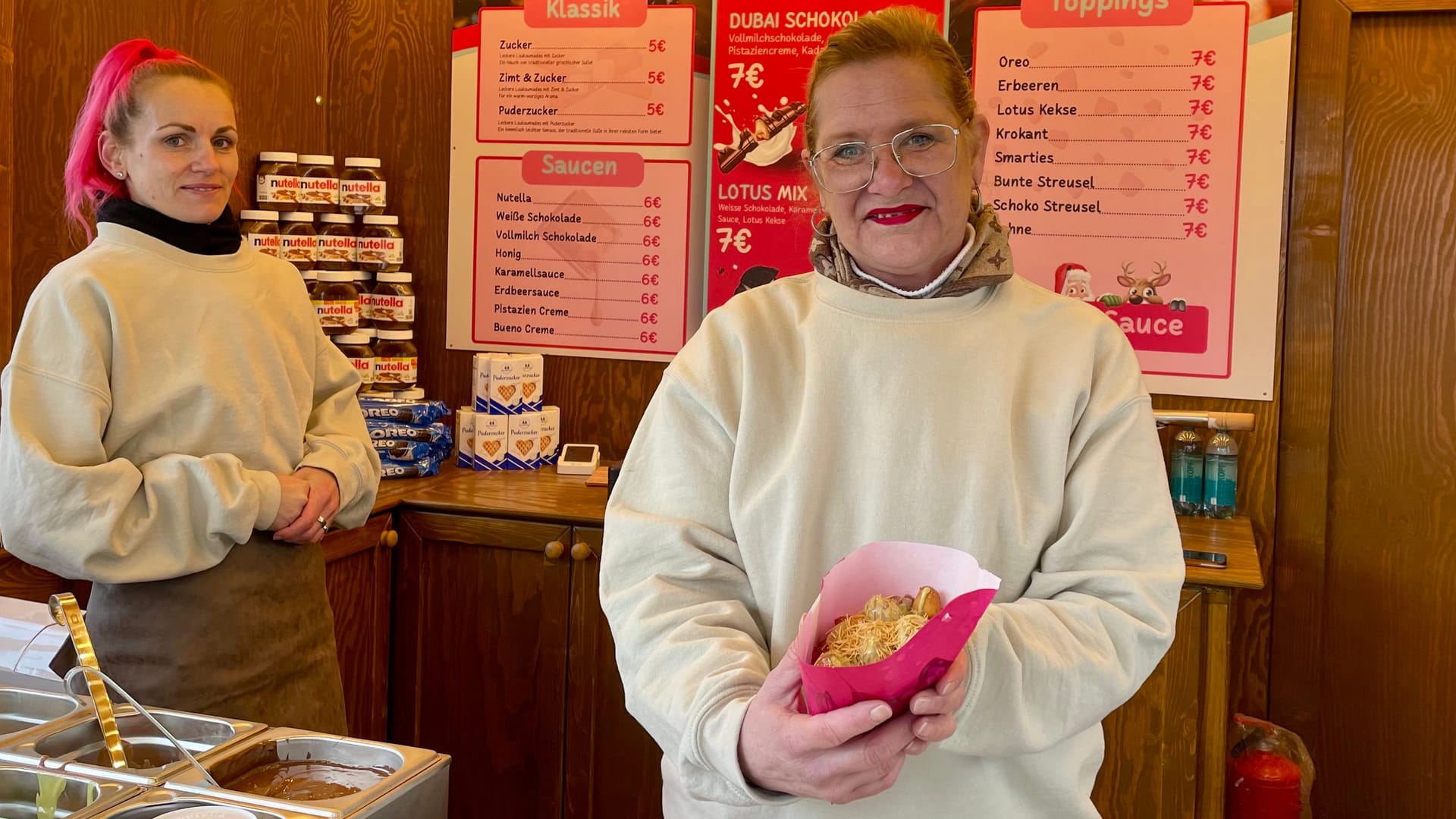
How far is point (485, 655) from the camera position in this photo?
9.35ft

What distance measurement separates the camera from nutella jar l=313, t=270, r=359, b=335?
3.10 metres

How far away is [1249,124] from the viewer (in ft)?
9.20

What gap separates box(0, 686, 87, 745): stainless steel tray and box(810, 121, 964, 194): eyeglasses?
1030 millimetres

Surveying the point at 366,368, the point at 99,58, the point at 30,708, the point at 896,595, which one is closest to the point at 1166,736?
the point at 896,595

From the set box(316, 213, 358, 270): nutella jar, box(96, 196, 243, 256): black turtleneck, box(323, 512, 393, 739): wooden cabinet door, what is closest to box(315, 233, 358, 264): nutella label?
box(316, 213, 358, 270): nutella jar

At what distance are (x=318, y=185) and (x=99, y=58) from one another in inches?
23.2

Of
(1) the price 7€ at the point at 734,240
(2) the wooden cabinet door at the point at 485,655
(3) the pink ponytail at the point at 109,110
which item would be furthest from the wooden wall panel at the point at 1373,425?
(3) the pink ponytail at the point at 109,110

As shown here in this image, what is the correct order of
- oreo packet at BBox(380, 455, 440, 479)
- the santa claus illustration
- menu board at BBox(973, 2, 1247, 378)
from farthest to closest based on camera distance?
oreo packet at BBox(380, 455, 440, 479), the santa claus illustration, menu board at BBox(973, 2, 1247, 378)

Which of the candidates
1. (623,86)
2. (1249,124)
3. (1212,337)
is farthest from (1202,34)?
(623,86)

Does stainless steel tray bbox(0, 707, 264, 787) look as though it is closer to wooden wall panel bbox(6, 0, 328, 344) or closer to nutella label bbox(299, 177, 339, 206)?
wooden wall panel bbox(6, 0, 328, 344)

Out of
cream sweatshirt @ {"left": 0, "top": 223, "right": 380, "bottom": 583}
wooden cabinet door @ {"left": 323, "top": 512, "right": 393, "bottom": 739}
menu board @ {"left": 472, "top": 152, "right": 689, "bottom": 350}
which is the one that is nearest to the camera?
cream sweatshirt @ {"left": 0, "top": 223, "right": 380, "bottom": 583}

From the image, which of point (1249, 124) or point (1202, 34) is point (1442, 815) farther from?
point (1202, 34)

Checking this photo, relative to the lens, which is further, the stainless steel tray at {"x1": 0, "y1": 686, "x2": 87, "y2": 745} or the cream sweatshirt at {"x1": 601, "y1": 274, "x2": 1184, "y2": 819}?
the stainless steel tray at {"x1": 0, "y1": 686, "x2": 87, "y2": 745}

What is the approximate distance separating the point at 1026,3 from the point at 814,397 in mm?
1878
